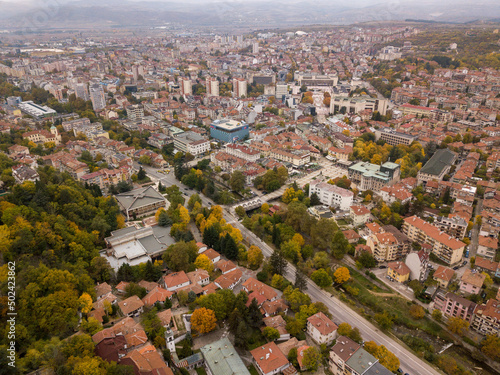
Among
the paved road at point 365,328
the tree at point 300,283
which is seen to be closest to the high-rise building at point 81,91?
the paved road at point 365,328

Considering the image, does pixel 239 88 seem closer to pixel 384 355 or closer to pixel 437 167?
pixel 437 167

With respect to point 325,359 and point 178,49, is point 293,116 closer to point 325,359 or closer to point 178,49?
point 325,359

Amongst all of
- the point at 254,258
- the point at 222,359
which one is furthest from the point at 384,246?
the point at 222,359

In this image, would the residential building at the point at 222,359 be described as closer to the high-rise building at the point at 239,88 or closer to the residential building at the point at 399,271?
the residential building at the point at 399,271

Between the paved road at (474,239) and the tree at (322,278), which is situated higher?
the tree at (322,278)

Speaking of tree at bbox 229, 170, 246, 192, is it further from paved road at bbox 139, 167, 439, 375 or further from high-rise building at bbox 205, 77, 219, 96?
high-rise building at bbox 205, 77, 219, 96

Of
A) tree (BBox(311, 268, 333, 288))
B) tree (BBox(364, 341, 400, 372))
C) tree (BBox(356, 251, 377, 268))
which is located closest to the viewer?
tree (BBox(364, 341, 400, 372))

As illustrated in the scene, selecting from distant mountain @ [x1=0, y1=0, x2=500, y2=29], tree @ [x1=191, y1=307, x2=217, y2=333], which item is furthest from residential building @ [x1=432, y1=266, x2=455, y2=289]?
distant mountain @ [x1=0, y1=0, x2=500, y2=29]
